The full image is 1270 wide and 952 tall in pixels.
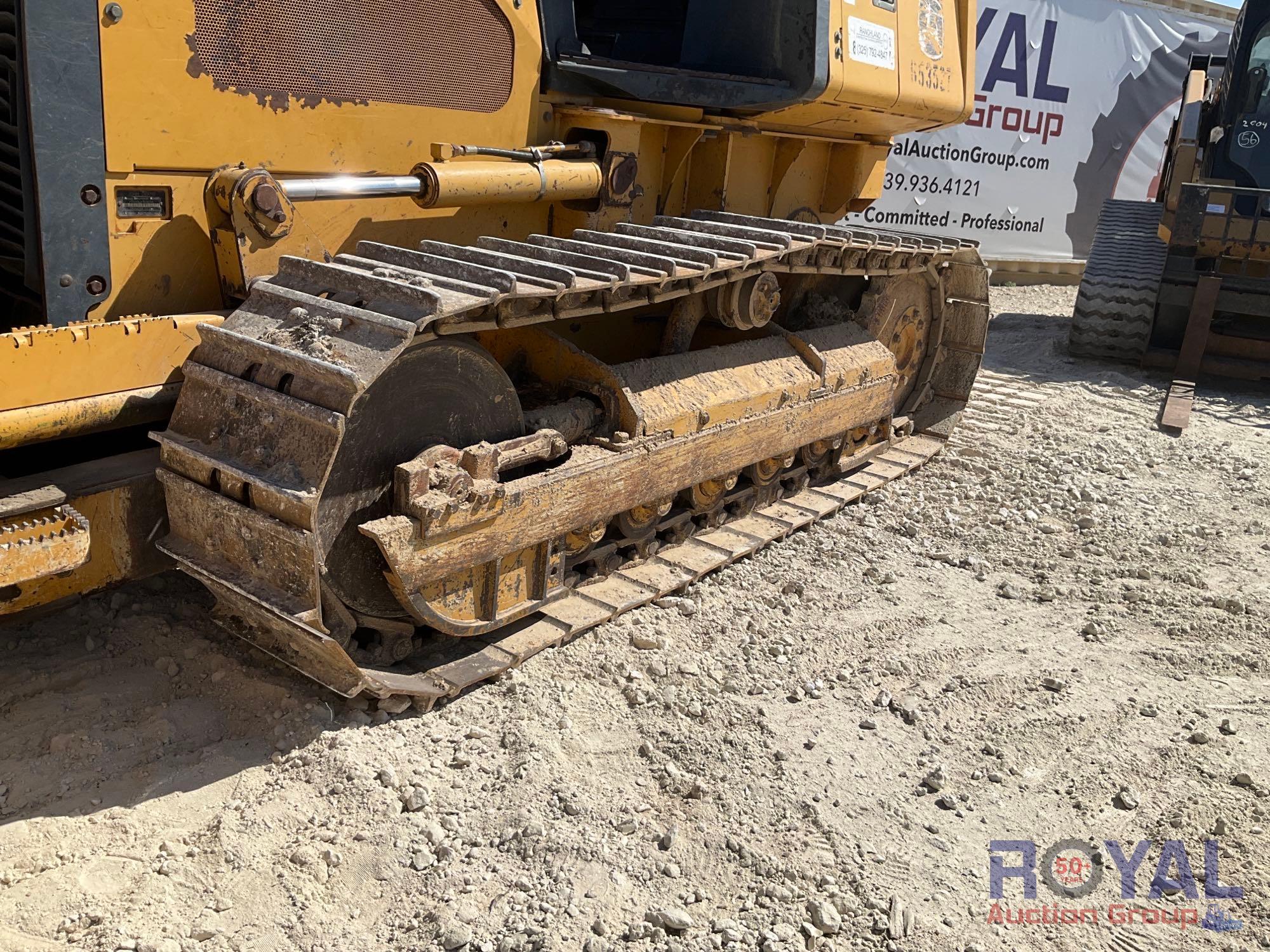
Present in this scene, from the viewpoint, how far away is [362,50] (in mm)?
3830

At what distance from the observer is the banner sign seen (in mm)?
12180

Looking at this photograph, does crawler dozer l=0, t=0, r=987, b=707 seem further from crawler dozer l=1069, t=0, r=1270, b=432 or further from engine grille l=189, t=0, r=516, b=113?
crawler dozer l=1069, t=0, r=1270, b=432

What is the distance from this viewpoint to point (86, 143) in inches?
125

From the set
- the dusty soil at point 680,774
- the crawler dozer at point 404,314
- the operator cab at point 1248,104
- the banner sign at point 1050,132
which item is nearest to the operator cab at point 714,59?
the crawler dozer at point 404,314

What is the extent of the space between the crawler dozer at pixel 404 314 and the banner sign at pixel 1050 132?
21.8 ft

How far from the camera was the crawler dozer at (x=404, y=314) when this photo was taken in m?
3.10

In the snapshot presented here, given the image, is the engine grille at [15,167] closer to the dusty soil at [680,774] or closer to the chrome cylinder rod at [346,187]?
the chrome cylinder rod at [346,187]

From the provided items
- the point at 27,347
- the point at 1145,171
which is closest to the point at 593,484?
the point at 27,347

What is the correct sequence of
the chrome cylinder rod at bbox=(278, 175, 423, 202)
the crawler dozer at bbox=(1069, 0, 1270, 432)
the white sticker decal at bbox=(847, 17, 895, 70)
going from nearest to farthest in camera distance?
the chrome cylinder rod at bbox=(278, 175, 423, 202) < the white sticker decal at bbox=(847, 17, 895, 70) < the crawler dozer at bbox=(1069, 0, 1270, 432)

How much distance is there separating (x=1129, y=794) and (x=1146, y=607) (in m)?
1.56

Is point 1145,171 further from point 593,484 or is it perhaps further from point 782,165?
point 593,484

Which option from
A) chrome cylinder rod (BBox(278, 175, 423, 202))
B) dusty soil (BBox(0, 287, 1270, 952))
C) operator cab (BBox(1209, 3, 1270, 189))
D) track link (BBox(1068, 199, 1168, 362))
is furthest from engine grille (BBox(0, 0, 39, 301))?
operator cab (BBox(1209, 3, 1270, 189))

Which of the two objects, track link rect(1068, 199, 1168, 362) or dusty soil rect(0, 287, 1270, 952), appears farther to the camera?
track link rect(1068, 199, 1168, 362)

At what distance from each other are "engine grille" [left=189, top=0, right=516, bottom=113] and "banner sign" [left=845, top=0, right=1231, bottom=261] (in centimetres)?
752
